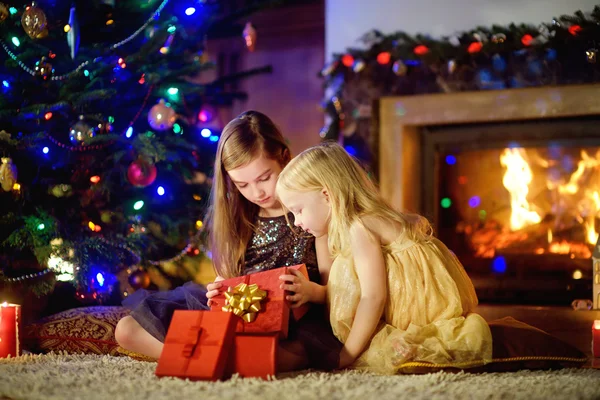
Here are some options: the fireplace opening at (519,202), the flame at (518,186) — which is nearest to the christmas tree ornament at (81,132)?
the fireplace opening at (519,202)

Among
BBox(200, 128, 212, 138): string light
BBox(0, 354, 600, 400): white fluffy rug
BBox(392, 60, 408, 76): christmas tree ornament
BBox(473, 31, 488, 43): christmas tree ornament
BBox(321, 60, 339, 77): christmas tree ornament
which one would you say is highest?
BBox(473, 31, 488, 43): christmas tree ornament

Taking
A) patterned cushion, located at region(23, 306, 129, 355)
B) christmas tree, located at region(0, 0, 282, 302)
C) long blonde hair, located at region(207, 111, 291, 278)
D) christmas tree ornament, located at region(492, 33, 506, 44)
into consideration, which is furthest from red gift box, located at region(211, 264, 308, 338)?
christmas tree ornament, located at region(492, 33, 506, 44)

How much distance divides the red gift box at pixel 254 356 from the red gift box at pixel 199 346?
2cm

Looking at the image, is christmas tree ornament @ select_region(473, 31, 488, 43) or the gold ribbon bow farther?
christmas tree ornament @ select_region(473, 31, 488, 43)

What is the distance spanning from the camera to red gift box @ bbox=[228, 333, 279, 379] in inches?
69.6

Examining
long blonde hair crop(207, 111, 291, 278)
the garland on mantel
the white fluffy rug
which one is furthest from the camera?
the garland on mantel

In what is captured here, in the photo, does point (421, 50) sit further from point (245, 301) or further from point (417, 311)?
point (245, 301)

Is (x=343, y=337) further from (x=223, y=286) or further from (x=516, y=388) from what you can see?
(x=516, y=388)

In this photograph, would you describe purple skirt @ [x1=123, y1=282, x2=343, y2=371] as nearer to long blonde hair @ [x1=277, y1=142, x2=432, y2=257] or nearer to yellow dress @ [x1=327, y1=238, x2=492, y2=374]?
yellow dress @ [x1=327, y1=238, x2=492, y2=374]

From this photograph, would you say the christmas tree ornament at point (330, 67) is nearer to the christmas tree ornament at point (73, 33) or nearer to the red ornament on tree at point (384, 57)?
the red ornament on tree at point (384, 57)

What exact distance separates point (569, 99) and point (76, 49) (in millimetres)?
2039

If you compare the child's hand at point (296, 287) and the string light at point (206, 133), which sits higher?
the string light at point (206, 133)

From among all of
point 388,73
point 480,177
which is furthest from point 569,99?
point 388,73

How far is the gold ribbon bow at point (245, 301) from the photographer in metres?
1.89
